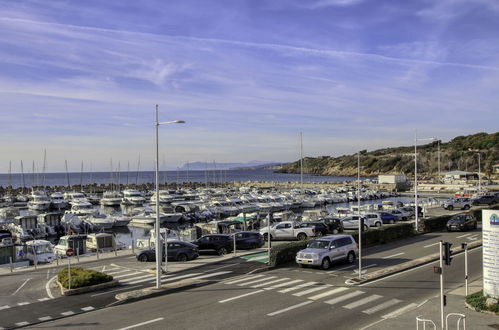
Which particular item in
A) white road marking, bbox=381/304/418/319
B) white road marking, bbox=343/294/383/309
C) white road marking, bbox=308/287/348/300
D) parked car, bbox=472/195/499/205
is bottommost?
white road marking, bbox=308/287/348/300

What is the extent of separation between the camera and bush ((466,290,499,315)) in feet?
→ 50.7

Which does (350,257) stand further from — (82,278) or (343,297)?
(82,278)

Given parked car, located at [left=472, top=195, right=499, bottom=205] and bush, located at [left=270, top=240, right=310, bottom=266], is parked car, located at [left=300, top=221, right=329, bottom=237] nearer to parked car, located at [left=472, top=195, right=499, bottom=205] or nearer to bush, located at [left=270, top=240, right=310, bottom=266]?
bush, located at [left=270, top=240, right=310, bottom=266]

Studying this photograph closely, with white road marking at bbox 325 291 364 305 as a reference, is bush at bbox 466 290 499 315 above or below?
above

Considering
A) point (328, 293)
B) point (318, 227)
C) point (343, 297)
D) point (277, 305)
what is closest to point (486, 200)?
point (318, 227)

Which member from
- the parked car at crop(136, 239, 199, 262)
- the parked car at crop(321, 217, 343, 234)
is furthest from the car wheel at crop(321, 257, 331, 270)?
the parked car at crop(321, 217, 343, 234)

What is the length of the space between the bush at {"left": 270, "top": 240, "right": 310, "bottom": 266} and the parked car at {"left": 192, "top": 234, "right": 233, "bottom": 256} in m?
5.87

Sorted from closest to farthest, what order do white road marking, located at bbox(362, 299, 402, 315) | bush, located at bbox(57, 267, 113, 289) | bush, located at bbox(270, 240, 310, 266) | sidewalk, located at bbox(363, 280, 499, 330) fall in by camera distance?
sidewalk, located at bbox(363, 280, 499, 330), white road marking, located at bbox(362, 299, 402, 315), bush, located at bbox(57, 267, 113, 289), bush, located at bbox(270, 240, 310, 266)

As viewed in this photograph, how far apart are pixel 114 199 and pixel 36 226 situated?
43406mm

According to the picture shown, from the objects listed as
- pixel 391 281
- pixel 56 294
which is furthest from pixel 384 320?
pixel 56 294

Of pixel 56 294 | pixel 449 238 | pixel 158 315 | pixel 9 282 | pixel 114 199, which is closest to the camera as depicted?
pixel 158 315

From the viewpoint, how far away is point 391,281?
2133 centimetres

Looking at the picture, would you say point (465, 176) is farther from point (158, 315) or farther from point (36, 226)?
point (158, 315)

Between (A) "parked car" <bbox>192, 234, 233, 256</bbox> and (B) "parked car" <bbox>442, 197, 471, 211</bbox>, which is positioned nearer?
(A) "parked car" <bbox>192, 234, 233, 256</bbox>
